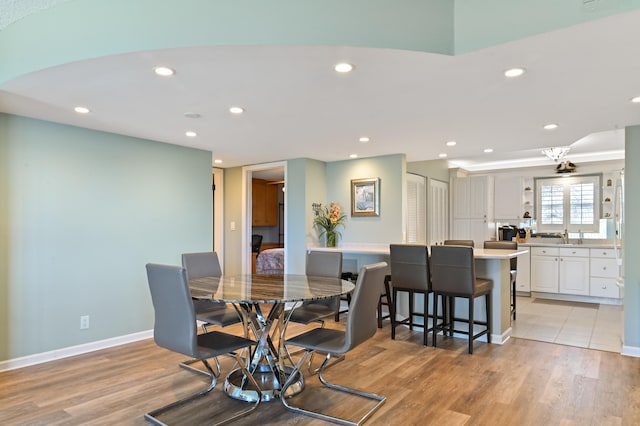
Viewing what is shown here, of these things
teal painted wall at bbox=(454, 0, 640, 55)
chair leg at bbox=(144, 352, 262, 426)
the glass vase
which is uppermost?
teal painted wall at bbox=(454, 0, 640, 55)

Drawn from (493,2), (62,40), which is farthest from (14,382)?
(493,2)

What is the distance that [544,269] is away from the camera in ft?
20.5

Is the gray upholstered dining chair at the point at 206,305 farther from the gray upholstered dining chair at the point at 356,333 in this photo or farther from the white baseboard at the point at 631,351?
the white baseboard at the point at 631,351

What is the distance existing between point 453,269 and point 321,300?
1.30 metres

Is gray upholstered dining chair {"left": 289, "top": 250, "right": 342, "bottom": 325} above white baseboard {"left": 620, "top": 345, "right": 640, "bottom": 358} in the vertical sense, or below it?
above

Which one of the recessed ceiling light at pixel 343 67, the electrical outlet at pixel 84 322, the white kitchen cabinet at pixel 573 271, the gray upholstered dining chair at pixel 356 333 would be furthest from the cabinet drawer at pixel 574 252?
the electrical outlet at pixel 84 322

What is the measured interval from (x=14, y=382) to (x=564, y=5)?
4.35 meters

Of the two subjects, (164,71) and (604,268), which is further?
(604,268)

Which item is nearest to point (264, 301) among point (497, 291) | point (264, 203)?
point (497, 291)

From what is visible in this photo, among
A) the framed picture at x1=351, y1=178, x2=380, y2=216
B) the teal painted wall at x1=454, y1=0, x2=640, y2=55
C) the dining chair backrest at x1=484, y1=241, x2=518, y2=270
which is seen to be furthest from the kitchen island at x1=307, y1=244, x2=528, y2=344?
the teal painted wall at x1=454, y1=0, x2=640, y2=55

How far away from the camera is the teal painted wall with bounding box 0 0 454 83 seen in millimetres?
2012

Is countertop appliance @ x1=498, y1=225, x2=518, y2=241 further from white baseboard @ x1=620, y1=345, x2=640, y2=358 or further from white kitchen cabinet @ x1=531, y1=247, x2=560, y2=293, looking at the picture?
white baseboard @ x1=620, y1=345, x2=640, y2=358

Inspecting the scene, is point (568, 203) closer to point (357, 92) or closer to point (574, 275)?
point (574, 275)

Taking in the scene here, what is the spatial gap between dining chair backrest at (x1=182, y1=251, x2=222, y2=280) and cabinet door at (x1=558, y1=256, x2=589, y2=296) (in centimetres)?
536
